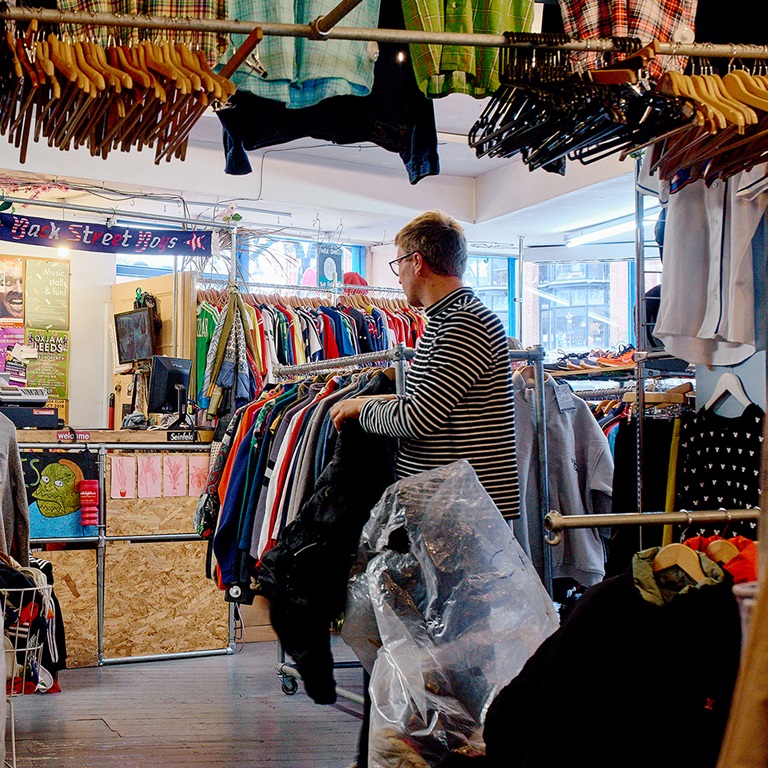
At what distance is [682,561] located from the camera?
4.49 feet

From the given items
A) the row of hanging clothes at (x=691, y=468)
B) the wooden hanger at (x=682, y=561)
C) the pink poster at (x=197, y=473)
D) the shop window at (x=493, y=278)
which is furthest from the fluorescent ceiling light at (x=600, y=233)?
the wooden hanger at (x=682, y=561)

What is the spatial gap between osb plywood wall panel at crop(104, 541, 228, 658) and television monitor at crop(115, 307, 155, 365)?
104 inches

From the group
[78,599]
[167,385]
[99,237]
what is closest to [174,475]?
[78,599]

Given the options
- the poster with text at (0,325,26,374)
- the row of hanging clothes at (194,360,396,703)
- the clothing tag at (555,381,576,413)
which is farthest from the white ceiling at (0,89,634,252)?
the clothing tag at (555,381,576,413)

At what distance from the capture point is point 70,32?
2184mm

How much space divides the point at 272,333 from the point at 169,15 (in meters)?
5.18

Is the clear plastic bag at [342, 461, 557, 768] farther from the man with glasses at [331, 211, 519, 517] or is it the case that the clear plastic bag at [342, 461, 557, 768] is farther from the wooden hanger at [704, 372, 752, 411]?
the wooden hanger at [704, 372, 752, 411]

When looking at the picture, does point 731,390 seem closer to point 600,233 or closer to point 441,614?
point 441,614

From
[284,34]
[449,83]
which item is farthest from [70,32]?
[449,83]

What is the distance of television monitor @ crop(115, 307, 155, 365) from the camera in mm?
7832

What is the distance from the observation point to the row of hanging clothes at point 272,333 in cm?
708

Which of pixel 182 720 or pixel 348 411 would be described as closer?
pixel 348 411

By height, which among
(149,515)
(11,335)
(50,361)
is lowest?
(149,515)

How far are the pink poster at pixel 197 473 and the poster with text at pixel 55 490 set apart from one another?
0.57 metres
